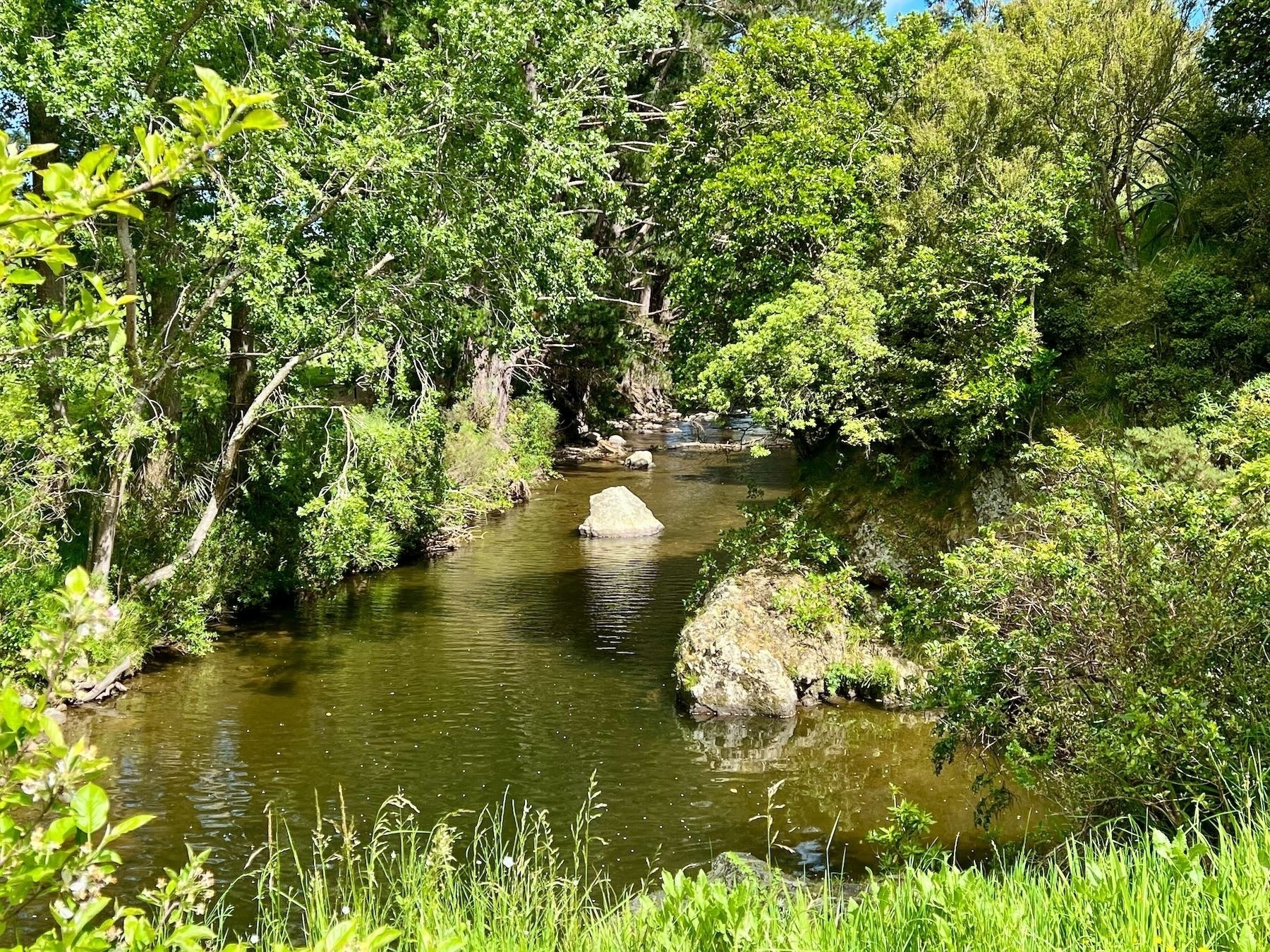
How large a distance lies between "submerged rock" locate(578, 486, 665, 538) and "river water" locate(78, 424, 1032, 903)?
4.29 meters

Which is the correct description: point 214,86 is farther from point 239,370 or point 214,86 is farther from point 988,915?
point 239,370

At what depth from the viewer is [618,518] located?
23344 mm

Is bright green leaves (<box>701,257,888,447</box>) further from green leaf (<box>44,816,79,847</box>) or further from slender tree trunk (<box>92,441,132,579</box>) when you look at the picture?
green leaf (<box>44,816,79,847</box>)

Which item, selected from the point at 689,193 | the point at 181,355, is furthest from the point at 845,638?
the point at 181,355

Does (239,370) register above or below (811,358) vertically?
below

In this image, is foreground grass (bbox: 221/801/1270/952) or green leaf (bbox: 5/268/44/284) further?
foreground grass (bbox: 221/801/1270/952)

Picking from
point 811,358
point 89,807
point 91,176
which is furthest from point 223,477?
point 89,807

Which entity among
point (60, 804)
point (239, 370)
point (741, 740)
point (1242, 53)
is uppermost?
point (1242, 53)

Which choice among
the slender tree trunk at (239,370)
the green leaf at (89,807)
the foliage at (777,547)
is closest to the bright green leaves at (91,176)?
the green leaf at (89,807)

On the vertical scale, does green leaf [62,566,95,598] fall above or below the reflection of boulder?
above

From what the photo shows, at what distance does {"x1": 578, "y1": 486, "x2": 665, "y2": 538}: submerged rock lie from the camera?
76.1 ft

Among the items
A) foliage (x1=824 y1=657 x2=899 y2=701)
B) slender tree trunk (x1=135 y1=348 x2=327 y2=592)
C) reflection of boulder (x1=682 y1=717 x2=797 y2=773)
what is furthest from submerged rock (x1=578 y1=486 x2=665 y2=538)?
reflection of boulder (x1=682 y1=717 x2=797 y2=773)

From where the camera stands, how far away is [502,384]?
2933cm

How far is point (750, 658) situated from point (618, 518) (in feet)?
34.1
